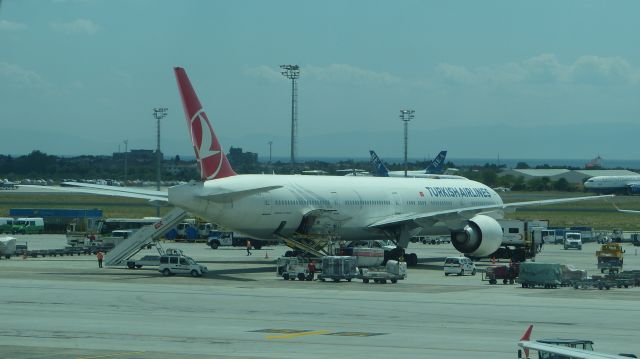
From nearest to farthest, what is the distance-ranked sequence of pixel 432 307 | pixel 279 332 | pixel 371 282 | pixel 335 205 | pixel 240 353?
1. pixel 240 353
2. pixel 279 332
3. pixel 432 307
4. pixel 371 282
5. pixel 335 205

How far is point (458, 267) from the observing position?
209 feet

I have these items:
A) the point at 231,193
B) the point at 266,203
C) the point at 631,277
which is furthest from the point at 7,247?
the point at 631,277

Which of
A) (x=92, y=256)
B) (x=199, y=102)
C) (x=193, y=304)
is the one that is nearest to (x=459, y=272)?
(x=199, y=102)

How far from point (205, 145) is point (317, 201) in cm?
975

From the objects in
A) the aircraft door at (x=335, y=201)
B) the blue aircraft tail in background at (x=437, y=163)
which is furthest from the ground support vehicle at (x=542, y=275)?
the blue aircraft tail in background at (x=437, y=163)

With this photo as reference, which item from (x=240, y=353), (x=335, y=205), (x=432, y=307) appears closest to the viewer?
(x=240, y=353)

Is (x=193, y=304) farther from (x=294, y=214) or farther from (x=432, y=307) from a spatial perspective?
(x=294, y=214)

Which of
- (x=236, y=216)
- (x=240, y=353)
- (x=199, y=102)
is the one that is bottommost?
(x=240, y=353)

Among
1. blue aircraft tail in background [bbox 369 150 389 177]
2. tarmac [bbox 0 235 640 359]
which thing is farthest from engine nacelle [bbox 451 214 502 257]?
blue aircraft tail in background [bbox 369 150 389 177]

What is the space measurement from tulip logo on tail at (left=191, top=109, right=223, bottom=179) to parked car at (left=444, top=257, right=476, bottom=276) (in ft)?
45.2

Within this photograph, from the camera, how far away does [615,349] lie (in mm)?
33312

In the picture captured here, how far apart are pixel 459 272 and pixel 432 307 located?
18.7 m

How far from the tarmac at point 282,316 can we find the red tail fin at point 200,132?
18.7ft

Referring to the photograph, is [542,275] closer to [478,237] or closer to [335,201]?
[478,237]
